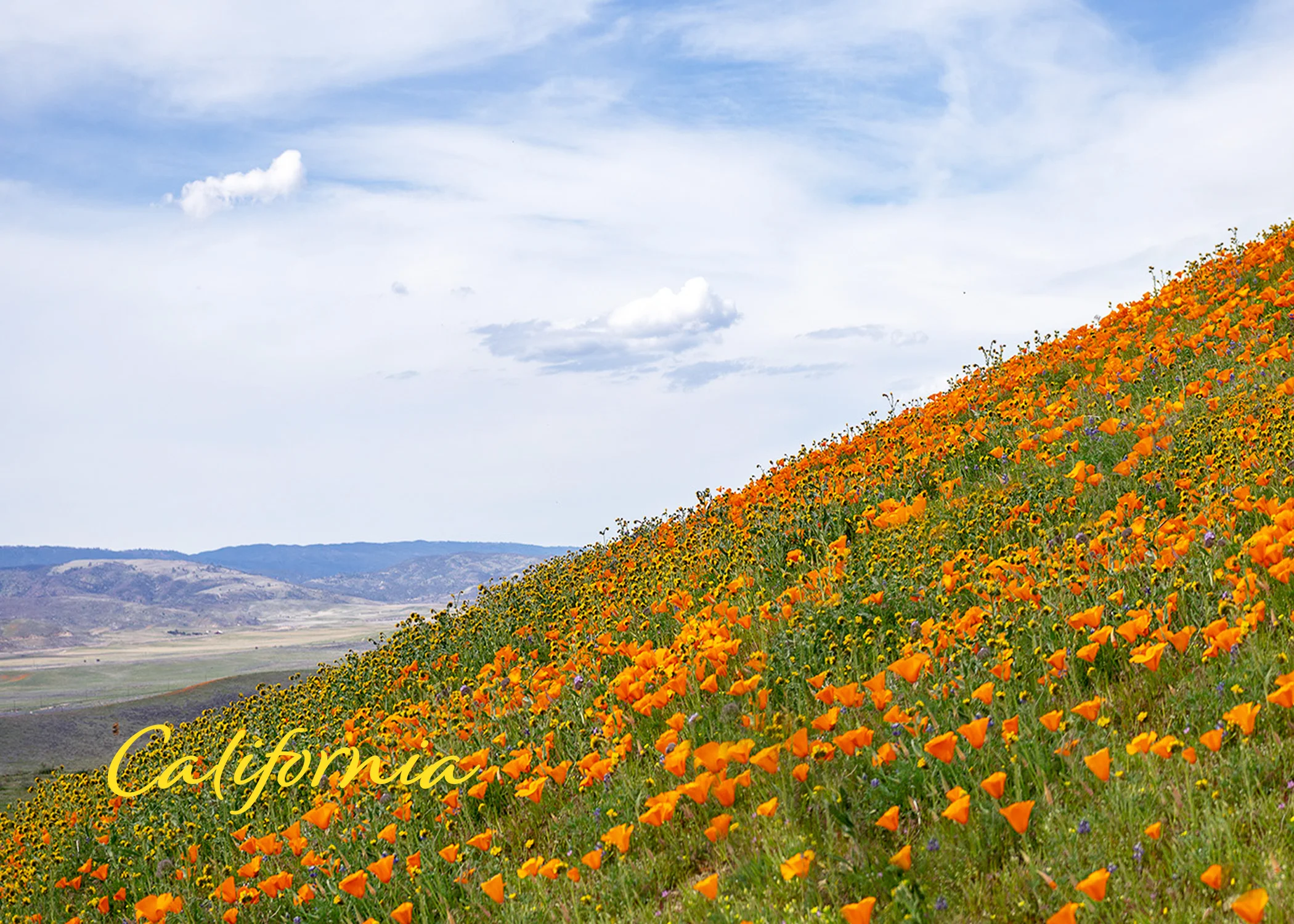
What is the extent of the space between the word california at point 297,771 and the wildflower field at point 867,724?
8 cm

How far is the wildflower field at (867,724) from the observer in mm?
3410

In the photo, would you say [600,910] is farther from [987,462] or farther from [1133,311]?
[1133,311]

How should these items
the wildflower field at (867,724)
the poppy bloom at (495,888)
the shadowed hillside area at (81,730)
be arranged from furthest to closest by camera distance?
1. the shadowed hillside area at (81,730)
2. the poppy bloom at (495,888)
3. the wildflower field at (867,724)

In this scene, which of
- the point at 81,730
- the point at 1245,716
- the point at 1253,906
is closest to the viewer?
the point at 1253,906

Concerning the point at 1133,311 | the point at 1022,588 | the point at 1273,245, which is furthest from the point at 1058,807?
the point at 1273,245

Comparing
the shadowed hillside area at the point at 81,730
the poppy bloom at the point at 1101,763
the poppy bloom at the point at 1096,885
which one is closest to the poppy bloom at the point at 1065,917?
the poppy bloom at the point at 1096,885

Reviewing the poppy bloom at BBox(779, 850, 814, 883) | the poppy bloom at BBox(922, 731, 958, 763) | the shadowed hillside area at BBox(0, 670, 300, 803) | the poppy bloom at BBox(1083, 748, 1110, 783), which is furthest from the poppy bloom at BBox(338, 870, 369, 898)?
the shadowed hillside area at BBox(0, 670, 300, 803)

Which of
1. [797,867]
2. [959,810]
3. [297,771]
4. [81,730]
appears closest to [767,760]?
[797,867]

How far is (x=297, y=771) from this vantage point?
7.61 metres

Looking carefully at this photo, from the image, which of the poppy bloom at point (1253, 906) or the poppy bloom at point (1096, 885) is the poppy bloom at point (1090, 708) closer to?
the poppy bloom at point (1096, 885)

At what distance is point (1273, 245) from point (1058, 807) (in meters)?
9.92

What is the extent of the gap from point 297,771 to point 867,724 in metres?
4.91

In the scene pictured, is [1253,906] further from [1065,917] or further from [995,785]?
[995,785]

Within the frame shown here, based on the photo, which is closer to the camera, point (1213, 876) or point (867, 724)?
point (1213, 876)
